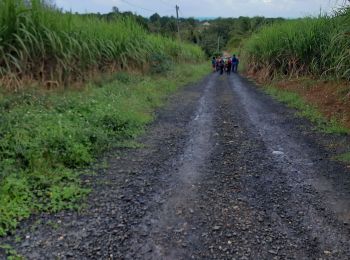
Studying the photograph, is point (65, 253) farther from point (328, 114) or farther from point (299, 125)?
point (328, 114)

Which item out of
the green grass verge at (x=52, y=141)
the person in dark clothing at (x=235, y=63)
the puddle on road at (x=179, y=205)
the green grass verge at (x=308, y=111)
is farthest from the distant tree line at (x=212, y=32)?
the puddle on road at (x=179, y=205)

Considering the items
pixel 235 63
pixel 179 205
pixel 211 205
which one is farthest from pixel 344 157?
pixel 235 63

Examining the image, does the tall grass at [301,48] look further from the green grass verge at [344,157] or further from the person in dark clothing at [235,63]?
the person in dark clothing at [235,63]

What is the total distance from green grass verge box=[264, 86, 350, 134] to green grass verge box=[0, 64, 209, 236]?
339 cm

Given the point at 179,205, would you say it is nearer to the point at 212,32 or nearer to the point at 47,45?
the point at 47,45

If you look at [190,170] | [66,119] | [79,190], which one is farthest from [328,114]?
[79,190]

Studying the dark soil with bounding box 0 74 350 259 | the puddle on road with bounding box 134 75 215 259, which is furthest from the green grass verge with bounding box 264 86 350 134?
the puddle on road with bounding box 134 75 215 259

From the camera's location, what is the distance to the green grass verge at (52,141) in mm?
3543

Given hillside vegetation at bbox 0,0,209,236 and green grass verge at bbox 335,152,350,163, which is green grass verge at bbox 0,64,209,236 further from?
green grass verge at bbox 335,152,350,163

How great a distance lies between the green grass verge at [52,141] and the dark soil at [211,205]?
250 millimetres

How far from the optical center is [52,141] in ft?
15.2

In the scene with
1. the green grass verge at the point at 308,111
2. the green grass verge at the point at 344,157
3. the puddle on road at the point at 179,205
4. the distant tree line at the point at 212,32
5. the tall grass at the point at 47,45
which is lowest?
the puddle on road at the point at 179,205

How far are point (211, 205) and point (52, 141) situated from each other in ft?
7.56

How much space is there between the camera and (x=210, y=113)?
27.6ft
